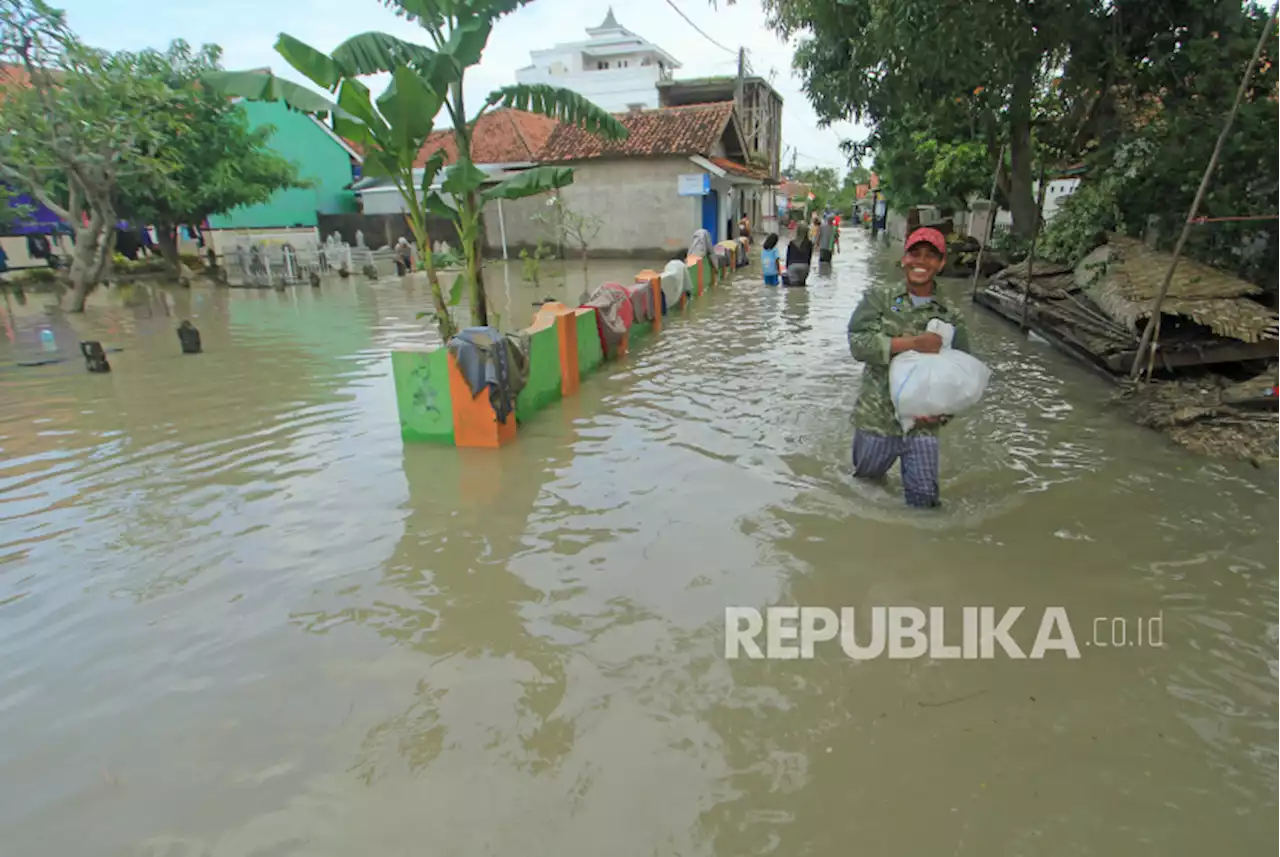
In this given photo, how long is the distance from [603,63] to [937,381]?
63.1m

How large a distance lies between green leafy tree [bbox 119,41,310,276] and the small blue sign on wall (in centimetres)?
1150

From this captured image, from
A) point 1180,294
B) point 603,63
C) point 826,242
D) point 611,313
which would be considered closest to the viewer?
point 1180,294

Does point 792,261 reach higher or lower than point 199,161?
lower

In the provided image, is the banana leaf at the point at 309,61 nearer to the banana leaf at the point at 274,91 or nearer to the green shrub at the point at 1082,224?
the banana leaf at the point at 274,91

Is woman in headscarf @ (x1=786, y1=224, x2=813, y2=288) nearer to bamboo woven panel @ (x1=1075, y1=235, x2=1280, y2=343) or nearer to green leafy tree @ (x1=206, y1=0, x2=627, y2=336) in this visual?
bamboo woven panel @ (x1=1075, y1=235, x2=1280, y2=343)

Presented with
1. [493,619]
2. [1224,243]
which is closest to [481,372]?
[493,619]

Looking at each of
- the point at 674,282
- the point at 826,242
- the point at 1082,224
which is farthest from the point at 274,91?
the point at 826,242

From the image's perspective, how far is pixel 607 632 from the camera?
3.60 metres

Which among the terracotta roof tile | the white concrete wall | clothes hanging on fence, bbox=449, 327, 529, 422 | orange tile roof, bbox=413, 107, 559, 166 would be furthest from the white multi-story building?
clothes hanging on fence, bbox=449, 327, 529, 422

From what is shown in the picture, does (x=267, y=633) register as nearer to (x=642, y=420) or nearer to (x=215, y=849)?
(x=215, y=849)

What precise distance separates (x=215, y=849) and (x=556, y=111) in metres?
7.85

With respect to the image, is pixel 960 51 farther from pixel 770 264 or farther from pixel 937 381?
pixel 770 264

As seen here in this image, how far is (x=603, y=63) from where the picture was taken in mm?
59406

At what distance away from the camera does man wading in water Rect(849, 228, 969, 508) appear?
3.96 meters
